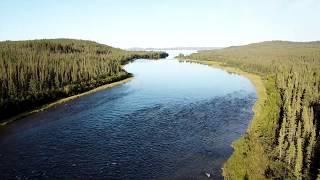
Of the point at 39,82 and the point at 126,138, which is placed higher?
the point at 39,82

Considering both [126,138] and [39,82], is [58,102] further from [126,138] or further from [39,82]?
[126,138]

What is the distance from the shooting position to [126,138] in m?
66.0

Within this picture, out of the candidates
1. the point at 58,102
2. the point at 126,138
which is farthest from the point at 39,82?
the point at 126,138

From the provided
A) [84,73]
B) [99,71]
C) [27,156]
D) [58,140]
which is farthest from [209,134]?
[99,71]

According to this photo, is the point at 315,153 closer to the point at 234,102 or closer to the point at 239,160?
the point at 239,160

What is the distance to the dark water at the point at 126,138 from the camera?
50.9 metres

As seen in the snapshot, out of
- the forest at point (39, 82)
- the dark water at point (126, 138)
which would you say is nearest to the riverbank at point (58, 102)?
the forest at point (39, 82)

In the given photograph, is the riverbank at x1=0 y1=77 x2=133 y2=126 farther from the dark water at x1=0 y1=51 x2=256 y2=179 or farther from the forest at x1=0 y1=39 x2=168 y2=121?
the dark water at x1=0 y1=51 x2=256 y2=179

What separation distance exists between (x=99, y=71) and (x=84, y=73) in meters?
14.6

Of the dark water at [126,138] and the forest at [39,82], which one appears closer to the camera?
the dark water at [126,138]

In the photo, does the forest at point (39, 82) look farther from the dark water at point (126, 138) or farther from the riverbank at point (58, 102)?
the dark water at point (126, 138)

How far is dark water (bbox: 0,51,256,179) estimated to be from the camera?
2004 inches

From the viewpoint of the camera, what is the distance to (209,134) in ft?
228

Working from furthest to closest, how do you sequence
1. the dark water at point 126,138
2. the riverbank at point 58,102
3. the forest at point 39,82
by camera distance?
the forest at point 39,82, the riverbank at point 58,102, the dark water at point 126,138
